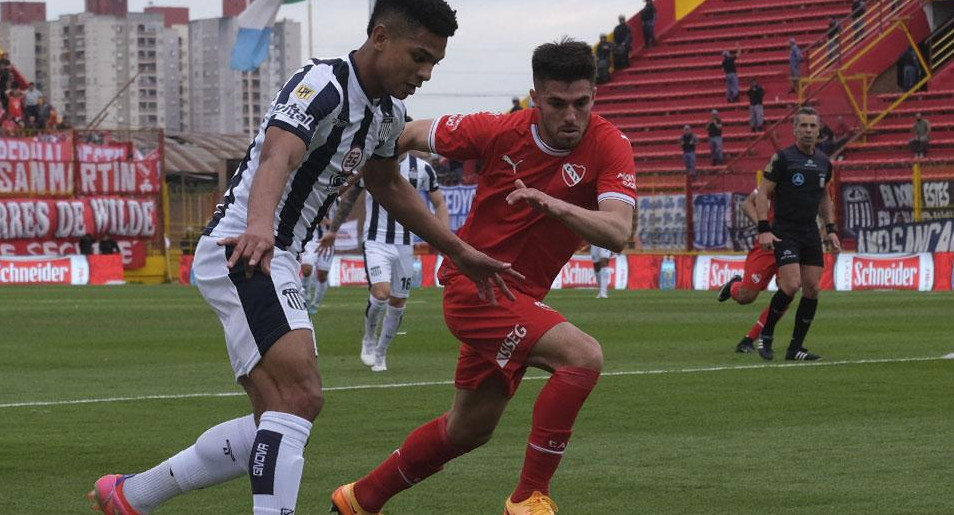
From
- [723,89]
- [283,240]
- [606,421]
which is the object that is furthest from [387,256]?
[723,89]

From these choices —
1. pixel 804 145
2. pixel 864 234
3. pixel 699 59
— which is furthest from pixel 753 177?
pixel 804 145

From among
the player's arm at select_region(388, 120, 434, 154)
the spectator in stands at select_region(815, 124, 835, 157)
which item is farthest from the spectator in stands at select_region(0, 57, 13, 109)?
the player's arm at select_region(388, 120, 434, 154)

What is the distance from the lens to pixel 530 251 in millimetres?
7016

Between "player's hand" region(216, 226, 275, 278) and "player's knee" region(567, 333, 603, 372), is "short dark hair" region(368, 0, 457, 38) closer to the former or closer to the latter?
"player's hand" region(216, 226, 275, 278)

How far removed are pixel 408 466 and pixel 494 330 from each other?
2.17 ft

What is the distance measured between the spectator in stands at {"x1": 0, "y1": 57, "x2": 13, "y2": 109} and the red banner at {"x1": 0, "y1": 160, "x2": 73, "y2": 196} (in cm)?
611

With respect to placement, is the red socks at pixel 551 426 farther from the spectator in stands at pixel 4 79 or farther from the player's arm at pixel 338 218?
the spectator in stands at pixel 4 79

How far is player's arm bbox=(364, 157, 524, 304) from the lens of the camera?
6578 mm

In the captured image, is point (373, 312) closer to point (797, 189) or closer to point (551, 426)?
point (797, 189)

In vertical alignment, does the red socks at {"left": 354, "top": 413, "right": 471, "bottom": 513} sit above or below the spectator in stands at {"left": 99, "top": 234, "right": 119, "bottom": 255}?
above

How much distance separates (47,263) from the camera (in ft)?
139

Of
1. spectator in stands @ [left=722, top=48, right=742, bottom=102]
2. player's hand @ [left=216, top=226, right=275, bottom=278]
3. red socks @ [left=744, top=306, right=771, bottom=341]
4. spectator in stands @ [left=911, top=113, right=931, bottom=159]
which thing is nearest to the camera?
player's hand @ [left=216, top=226, right=275, bottom=278]

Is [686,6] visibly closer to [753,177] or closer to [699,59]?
[699,59]

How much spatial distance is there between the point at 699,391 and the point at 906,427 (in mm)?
2564
